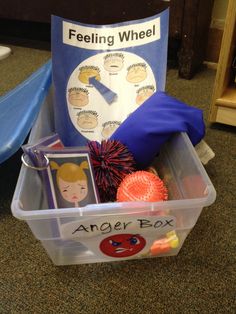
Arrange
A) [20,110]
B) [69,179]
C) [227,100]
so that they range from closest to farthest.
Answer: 1. [69,179]
2. [20,110]
3. [227,100]

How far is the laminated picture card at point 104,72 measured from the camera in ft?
2.31

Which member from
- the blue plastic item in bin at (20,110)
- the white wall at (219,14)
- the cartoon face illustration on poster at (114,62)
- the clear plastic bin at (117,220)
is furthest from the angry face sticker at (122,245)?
the white wall at (219,14)

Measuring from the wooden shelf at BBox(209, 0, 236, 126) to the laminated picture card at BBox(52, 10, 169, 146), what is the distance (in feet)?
0.53

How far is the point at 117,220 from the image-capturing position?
0.47m

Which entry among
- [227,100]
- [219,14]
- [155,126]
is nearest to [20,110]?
[155,126]

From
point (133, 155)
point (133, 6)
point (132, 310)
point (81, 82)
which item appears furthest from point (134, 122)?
point (133, 6)

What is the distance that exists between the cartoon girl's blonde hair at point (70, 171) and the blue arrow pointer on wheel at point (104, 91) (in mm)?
211

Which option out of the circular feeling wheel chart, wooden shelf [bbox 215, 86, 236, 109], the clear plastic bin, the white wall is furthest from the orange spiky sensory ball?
the white wall

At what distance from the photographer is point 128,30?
0.71m

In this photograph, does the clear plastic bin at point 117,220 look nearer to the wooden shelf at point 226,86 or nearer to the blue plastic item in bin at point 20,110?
A: the blue plastic item in bin at point 20,110

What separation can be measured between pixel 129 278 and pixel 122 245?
0.06 metres

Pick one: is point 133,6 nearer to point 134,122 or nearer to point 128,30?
point 128,30

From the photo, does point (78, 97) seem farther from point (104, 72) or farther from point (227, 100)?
point (227, 100)

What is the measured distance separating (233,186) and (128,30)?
39cm
